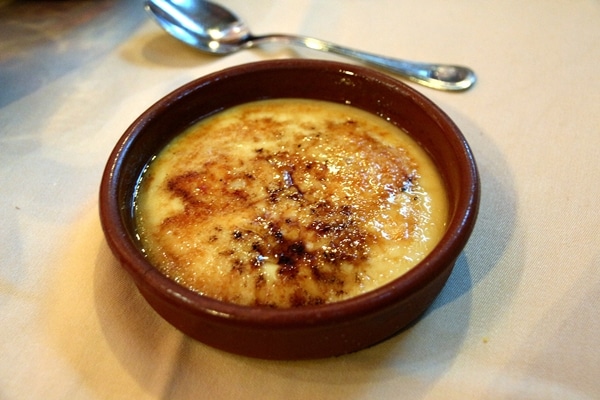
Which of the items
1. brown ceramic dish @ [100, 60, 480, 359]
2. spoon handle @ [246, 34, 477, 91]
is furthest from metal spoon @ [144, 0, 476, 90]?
brown ceramic dish @ [100, 60, 480, 359]

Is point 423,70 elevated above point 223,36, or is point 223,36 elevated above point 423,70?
point 423,70

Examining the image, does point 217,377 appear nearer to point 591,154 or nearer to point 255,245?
point 255,245

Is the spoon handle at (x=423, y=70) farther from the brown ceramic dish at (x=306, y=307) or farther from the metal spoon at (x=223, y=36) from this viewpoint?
the brown ceramic dish at (x=306, y=307)

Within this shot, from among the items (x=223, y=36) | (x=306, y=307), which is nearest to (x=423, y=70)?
(x=223, y=36)

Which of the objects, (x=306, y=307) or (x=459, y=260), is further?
(x=459, y=260)

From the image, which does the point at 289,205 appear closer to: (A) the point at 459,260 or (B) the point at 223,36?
(A) the point at 459,260

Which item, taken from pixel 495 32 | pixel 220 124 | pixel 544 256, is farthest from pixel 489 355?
pixel 495 32

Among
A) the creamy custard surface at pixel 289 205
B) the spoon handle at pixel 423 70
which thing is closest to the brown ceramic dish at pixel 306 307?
the creamy custard surface at pixel 289 205
